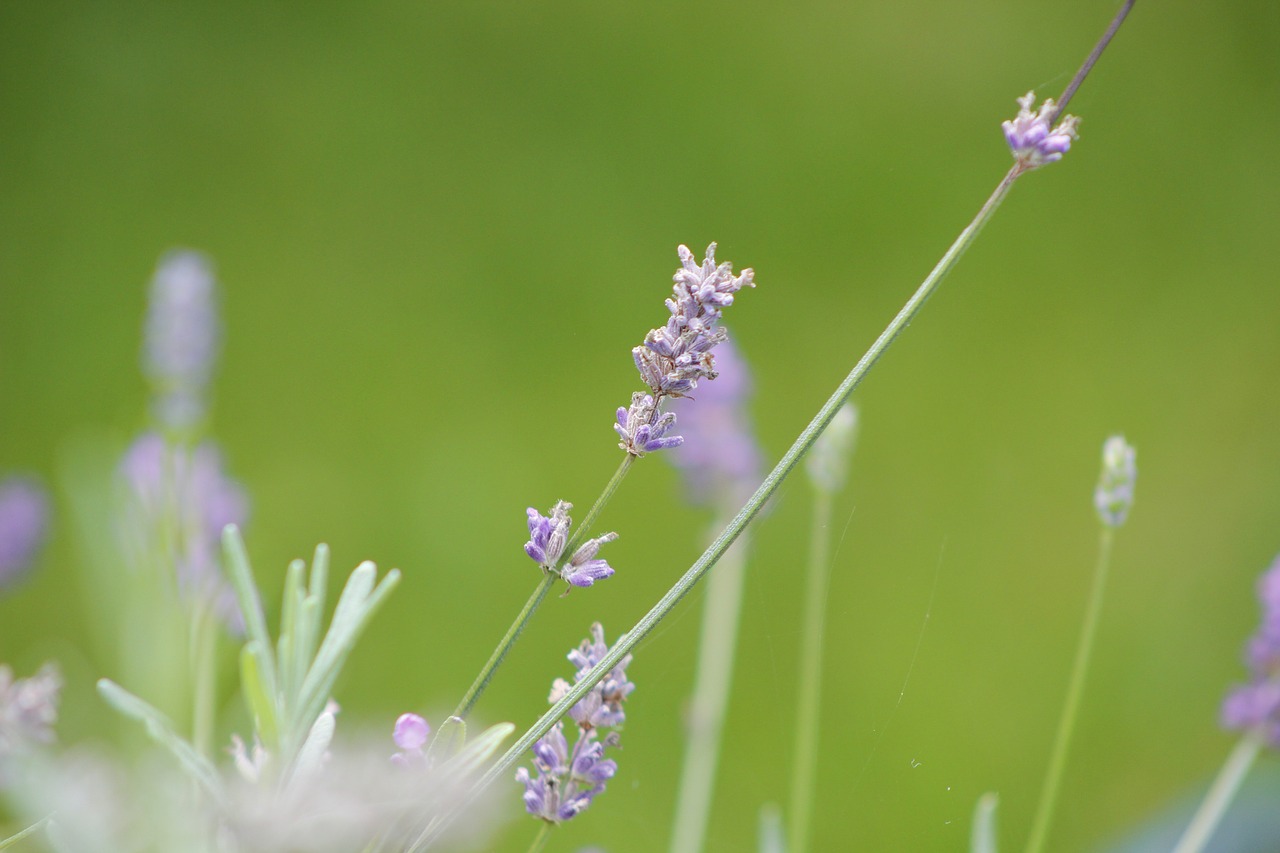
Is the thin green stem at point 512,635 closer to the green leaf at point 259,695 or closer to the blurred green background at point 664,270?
the green leaf at point 259,695

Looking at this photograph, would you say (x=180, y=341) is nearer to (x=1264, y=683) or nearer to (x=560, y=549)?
(x=560, y=549)

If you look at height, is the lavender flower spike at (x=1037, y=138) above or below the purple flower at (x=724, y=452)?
below

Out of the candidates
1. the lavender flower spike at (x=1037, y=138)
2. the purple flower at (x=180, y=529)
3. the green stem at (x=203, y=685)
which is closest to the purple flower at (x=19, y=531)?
the purple flower at (x=180, y=529)

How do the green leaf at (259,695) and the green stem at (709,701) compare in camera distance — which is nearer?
the green leaf at (259,695)

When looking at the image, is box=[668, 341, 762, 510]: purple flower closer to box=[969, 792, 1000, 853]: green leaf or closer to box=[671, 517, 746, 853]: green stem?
box=[671, 517, 746, 853]: green stem

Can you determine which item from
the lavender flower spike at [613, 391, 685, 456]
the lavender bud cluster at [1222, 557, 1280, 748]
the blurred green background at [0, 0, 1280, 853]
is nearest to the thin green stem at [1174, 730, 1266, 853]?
the lavender bud cluster at [1222, 557, 1280, 748]
